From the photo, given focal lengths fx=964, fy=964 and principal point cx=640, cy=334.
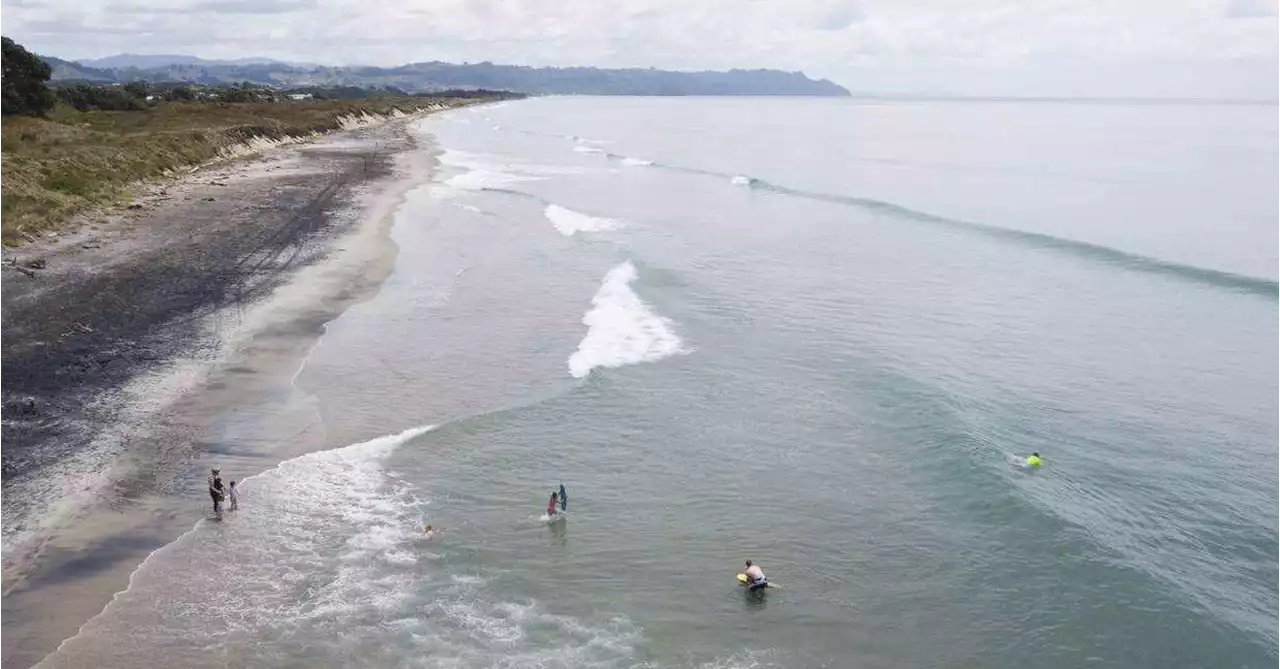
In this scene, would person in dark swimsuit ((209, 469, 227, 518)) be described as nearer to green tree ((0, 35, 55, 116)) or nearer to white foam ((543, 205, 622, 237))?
white foam ((543, 205, 622, 237))

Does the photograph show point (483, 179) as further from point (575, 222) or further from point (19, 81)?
point (19, 81)

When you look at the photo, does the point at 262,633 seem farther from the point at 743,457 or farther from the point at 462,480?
the point at 743,457

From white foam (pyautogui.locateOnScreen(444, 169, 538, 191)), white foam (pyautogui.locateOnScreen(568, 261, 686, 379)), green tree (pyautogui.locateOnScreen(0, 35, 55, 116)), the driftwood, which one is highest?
green tree (pyautogui.locateOnScreen(0, 35, 55, 116))

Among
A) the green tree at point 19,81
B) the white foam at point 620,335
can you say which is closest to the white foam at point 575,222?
the white foam at point 620,335

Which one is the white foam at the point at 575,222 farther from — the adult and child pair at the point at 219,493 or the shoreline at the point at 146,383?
the adult and child pair at the point at 219,493

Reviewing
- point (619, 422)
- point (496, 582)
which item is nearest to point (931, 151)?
point (619, 422)

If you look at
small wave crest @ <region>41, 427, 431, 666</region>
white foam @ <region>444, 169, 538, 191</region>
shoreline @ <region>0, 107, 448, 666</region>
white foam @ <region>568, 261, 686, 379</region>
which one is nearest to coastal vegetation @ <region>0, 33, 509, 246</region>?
shoreline @ <region>0, 107, 448, 666</region>
